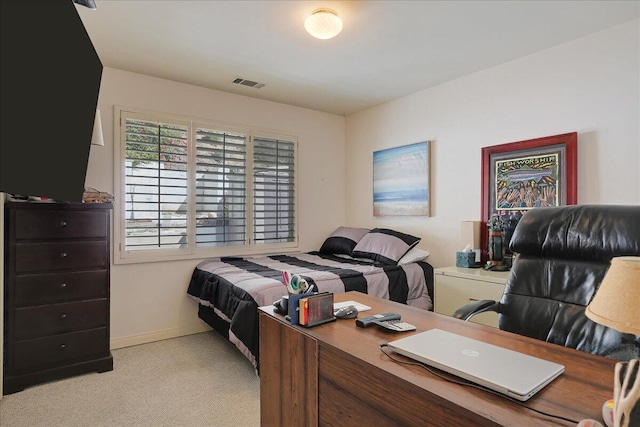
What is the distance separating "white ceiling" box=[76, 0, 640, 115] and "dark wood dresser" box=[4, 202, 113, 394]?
1318mm

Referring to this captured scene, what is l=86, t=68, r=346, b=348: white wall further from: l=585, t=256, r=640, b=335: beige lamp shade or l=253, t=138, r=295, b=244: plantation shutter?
l=585, t=256, r=640, b=335: beige lamp shade

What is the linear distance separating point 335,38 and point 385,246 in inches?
77.2

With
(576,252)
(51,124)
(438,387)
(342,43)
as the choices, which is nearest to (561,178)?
(576,252)

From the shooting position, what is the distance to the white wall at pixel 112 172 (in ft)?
10.6

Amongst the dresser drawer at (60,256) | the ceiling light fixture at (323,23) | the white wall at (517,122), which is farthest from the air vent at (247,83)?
the dresser drawer at (60,256)

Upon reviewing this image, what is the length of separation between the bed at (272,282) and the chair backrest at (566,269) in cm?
124

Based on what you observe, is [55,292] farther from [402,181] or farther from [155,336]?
[402,181]

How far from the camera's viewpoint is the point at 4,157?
16.4 inches

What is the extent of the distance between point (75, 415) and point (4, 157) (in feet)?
7.87

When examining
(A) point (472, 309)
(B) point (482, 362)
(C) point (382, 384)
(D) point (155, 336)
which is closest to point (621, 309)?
(B) point (482, 362)

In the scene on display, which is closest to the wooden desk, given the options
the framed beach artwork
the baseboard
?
the baseboard

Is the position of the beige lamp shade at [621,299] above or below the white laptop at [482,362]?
above

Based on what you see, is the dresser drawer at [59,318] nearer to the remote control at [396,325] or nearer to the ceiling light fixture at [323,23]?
the remote control at [396,325]

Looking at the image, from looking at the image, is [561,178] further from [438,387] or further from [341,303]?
[438,387]
